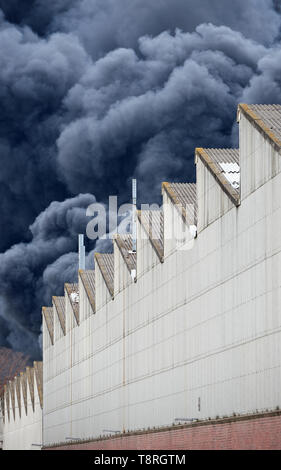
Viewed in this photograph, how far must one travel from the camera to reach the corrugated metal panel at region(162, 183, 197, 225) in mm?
51209

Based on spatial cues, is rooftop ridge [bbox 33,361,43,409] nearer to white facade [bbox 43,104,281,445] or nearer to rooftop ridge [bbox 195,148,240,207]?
white facade [bbox 43,104,281,445]

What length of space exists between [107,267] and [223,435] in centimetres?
3555

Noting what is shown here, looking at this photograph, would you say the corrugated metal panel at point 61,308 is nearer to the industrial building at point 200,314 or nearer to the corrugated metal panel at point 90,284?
the corrugated metal panel at point 90,284

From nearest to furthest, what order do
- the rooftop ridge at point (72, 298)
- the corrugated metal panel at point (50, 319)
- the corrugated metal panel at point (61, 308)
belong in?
the rooftop ridge at point (72, 298), the corrugated metal panel at point (61, 308), the corrugated metal panel at point (50, 319)

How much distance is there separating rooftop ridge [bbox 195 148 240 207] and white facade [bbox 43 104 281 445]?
0.22 metres

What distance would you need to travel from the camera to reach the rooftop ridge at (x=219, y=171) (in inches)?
1671

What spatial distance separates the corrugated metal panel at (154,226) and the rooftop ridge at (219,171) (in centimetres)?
980

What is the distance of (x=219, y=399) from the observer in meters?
43.8

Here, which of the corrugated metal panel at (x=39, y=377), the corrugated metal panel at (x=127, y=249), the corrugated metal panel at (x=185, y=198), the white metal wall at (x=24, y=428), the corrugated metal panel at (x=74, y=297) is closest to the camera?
the corrugated metal panel at (x=185, y=198)

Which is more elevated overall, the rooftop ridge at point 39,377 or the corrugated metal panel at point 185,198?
the corrugated metal panel at point 185,198

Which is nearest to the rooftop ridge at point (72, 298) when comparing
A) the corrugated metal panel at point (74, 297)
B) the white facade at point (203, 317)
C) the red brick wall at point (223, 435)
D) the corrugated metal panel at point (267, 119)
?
the corrugated metal panel at point (74, 297)

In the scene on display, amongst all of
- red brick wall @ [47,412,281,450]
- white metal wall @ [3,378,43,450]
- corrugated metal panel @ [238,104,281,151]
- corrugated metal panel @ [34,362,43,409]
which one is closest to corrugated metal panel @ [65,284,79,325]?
corrugated metal panel @ [34,362,43,409]

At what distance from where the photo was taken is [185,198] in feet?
176

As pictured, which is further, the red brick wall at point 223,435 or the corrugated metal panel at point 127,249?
the corrugated metal panel at point 127,249
